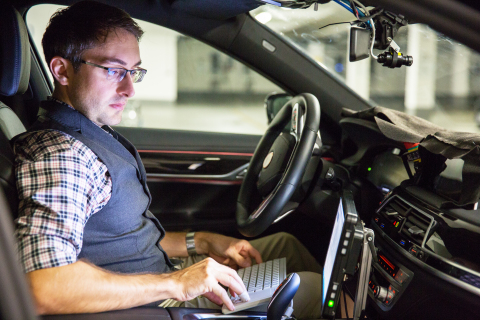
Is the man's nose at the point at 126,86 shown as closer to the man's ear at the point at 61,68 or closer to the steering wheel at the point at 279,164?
the man's ear at the point at 61,68

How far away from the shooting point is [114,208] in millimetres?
1152

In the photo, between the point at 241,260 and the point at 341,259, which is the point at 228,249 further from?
the point at 341,259

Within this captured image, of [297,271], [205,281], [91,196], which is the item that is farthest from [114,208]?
[297,271]

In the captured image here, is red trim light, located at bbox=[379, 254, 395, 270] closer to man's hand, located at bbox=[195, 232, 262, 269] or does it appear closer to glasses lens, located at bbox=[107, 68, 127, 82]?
man's hand, located at bbox=[195, 232, 262, 269]

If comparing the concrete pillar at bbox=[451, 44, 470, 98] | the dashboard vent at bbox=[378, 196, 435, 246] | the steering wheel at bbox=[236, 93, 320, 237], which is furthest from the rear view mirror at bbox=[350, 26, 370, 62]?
the concrete pillar at bbox=[451, 44, 470, 98]

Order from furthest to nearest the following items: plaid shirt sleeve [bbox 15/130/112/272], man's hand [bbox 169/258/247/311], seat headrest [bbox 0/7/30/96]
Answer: seat headrest [bbox 0/7/30/96] < man's hand [bbox 169/258/247/311] < plaid shirt sleeve [bbox 15/130/112/272]

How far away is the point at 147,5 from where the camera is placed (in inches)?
73.2

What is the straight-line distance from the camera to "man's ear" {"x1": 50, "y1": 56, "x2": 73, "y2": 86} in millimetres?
1213

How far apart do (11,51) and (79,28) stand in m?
0.26

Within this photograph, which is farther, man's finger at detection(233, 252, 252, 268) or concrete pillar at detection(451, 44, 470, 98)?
concrete pillar at detection(451, 44, 470, 98)

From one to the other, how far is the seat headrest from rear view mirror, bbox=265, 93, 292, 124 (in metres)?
1.21

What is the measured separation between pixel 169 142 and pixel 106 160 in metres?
1.21

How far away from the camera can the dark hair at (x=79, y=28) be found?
1208 mm

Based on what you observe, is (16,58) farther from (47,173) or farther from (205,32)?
(205,32)
